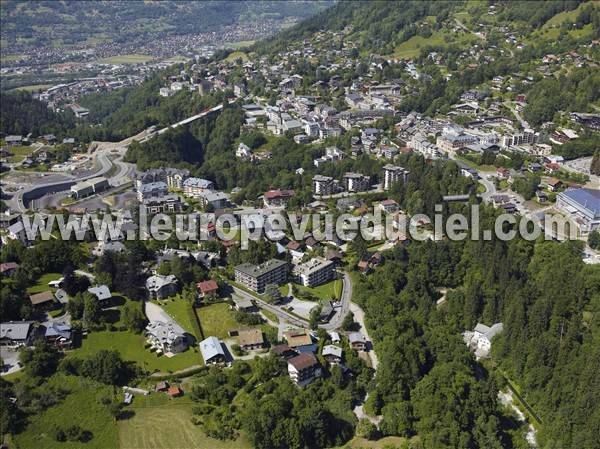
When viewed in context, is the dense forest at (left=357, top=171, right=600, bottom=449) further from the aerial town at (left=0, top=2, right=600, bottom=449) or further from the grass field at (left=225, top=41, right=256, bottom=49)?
the grass field at (left=225, top=41, right=256, bottom=49)

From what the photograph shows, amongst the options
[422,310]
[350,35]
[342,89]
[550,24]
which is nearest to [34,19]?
[350,35]

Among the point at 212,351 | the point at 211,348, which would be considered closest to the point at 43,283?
the point at 211,348

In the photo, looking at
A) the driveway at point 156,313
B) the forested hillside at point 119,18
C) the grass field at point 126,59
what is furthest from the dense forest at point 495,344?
the forested hillside at point 119,18

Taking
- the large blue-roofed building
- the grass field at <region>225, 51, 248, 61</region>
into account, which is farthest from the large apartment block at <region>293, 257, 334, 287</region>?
the grass field at <region>225, 51, 248, 61</region>

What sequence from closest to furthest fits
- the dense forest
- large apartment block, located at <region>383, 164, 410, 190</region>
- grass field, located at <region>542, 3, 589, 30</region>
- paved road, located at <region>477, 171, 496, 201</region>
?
the dense forest
paved road, located at <region>477, 171, 496, 201</region>
large apartment block, located at <region>383, 164, 410, 190</region>
grass field, located at <region>542, 3, 589, 30</region>

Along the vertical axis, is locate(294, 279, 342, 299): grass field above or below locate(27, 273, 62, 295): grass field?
below

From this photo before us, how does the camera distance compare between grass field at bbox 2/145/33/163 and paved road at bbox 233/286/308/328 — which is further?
grass field at bbox 2/145/33/163
